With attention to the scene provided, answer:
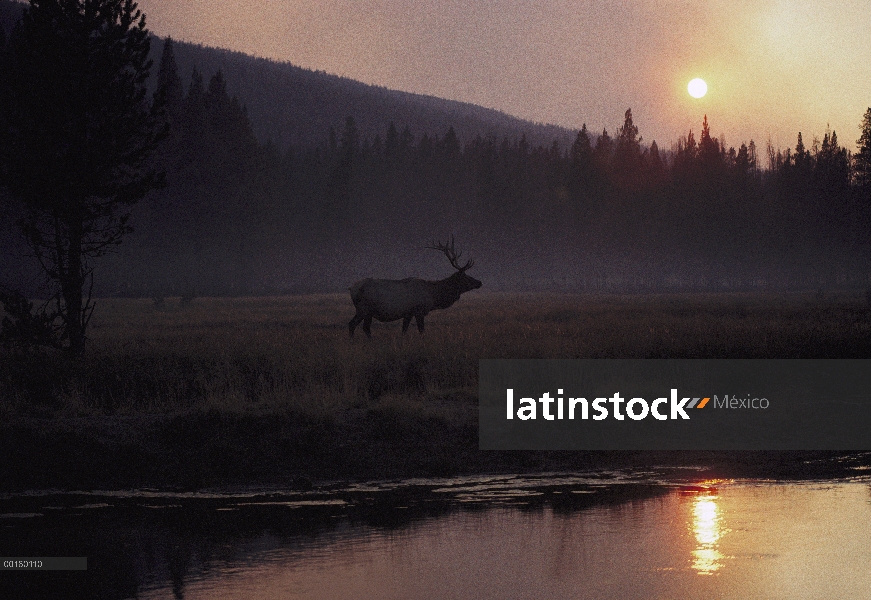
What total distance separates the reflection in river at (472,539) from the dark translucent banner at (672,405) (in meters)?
2.85

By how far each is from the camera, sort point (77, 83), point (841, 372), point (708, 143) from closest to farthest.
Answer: point (77, 83)
point (841, 372)
point (708, 143)

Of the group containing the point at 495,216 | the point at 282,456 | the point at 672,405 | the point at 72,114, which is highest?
the point at 495,216

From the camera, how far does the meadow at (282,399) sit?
14156 mm

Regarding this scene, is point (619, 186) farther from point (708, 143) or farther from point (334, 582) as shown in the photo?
point (334, 582)

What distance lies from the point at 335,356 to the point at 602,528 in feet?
38.9

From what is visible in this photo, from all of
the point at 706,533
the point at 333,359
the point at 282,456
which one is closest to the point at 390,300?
the point at 333,359

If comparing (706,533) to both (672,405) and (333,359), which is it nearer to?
(672,405)

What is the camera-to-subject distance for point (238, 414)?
1544cm

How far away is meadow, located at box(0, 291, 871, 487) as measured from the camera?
14.2m

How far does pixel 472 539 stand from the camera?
33.4 feet

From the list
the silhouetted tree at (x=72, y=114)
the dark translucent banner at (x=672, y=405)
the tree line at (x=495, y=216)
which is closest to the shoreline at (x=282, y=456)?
the dark translucent banner at (x=672, y=405)

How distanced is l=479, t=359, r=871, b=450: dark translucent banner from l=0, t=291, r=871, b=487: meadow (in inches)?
24.8

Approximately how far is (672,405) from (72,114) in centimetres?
1332

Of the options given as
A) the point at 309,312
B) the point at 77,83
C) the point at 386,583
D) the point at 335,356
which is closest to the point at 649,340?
the point at 335,356
